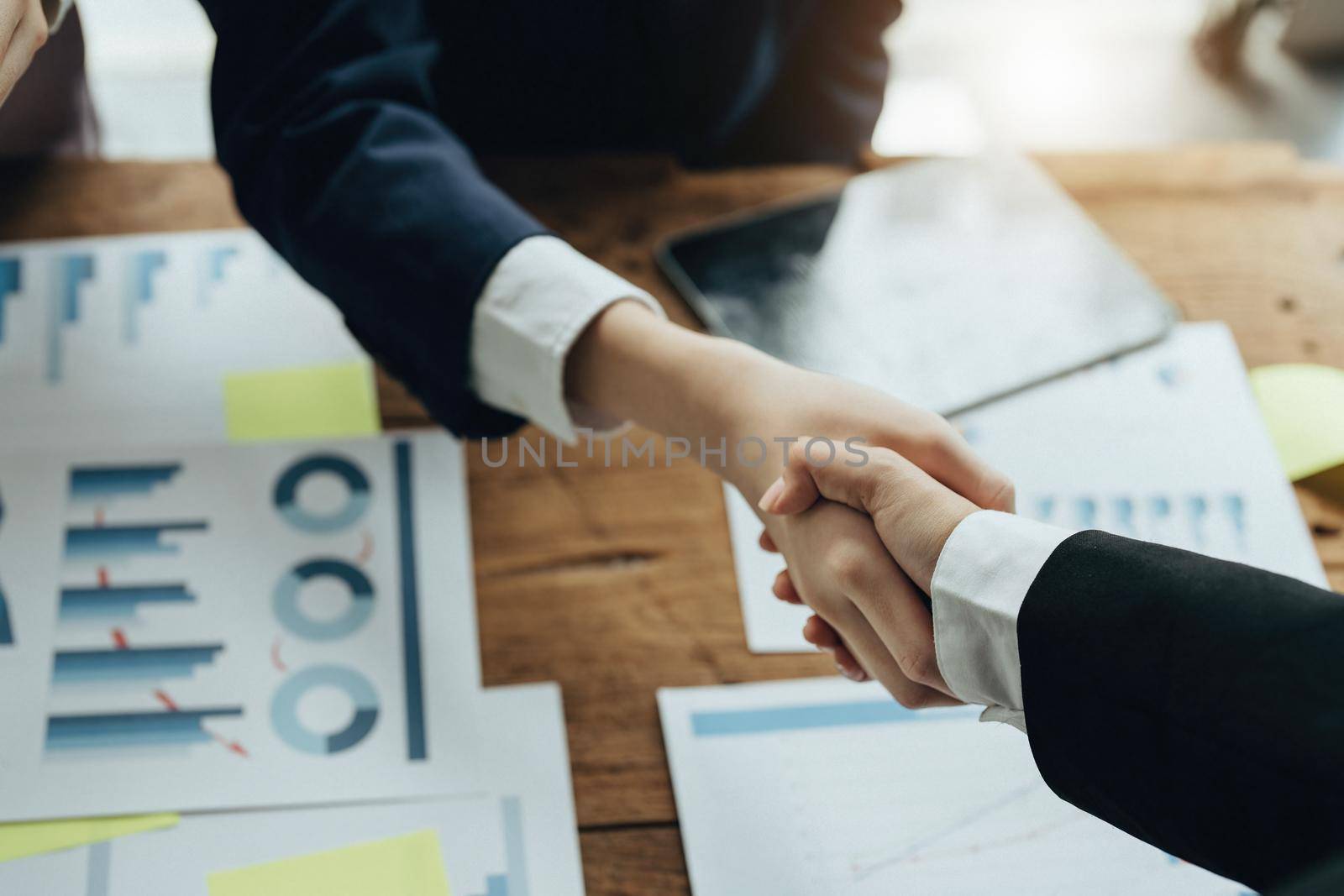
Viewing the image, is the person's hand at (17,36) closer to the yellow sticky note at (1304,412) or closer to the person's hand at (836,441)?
the person's hand at (836,441)

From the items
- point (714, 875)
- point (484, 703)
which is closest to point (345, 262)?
point (484, 703)

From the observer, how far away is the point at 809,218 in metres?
0.86

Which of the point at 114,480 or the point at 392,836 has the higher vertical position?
the point at 114,480

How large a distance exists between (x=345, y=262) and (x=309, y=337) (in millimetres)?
134

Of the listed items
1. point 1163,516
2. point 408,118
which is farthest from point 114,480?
point 1163,516

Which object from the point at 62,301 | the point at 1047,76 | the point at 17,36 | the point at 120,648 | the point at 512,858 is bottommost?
the point at 512,858

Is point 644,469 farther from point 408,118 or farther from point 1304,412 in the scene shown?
point 1304,412

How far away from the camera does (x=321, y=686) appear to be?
649mm

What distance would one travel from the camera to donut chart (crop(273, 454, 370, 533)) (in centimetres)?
71

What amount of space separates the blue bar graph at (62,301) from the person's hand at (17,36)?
19 cm

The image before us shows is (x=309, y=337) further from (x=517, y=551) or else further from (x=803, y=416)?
(x=803, y=416)

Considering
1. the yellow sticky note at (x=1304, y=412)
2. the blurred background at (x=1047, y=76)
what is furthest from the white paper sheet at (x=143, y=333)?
the blurred background at (x=1047, y=76)

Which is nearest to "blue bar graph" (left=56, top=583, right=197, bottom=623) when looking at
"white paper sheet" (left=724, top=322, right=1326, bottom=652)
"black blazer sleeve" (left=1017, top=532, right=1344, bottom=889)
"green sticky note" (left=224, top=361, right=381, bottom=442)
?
"green sticky note" (left=224, top=361, right=381, bottom=442)

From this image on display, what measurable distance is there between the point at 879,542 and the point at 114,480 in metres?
0.44
